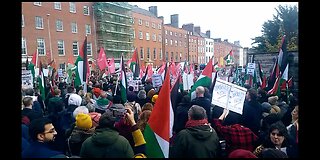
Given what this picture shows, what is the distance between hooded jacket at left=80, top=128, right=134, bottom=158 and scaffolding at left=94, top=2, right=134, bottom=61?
125 feet

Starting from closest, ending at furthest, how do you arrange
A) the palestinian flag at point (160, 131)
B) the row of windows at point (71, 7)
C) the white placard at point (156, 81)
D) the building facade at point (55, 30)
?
the palestinian flag at point (160, 131) < the white placard at point (156, 81) < the building facade at point (55, 30) < the row of windows at point (71, 7)

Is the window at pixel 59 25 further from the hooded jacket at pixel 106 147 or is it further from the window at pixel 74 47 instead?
the hooded jacket at pixel 106 147

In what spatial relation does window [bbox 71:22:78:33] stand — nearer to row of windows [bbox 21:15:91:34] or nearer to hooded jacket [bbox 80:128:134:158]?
row of windows [bbox 21:15:91:34]

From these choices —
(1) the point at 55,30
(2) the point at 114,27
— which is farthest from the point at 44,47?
(2) the point at 114,27

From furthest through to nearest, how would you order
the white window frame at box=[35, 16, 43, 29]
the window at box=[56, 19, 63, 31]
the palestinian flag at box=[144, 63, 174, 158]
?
the window at box=[56, 19, 63, 31] → the white window frame at box=[35, 16, 43, 29] → the palestinian flag at box=[144, 63, 174, 158]

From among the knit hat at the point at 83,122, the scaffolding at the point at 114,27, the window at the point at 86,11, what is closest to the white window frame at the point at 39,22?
the window at the point at 86,11

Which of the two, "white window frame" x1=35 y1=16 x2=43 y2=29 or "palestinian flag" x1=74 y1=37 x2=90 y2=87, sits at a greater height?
"white window frame" x1=35 y1=16 x2=43 y2=29

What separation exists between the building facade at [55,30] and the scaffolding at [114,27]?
1.32 metres

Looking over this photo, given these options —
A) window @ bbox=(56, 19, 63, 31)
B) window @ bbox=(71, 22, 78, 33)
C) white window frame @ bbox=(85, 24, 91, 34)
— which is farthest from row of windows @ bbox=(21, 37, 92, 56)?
white window frame @ bbox=(85, 24, 91, 34)

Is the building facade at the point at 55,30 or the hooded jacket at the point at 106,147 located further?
the building facade at the point at 55,30

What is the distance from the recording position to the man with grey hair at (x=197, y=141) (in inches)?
131

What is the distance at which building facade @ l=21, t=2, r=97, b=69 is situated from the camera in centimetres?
3192
